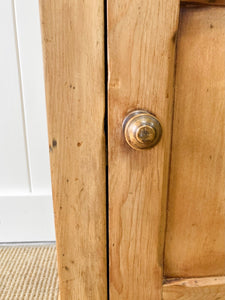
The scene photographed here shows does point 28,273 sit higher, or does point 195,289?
point 195,289

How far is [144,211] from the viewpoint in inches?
15.2

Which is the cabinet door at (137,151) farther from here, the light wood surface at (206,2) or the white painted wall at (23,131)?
the white painted wall at (23,131)

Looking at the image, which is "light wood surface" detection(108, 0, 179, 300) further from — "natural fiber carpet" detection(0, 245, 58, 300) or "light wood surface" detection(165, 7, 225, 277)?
"natural fiber carpet" detection(0, 245, 58, 300)

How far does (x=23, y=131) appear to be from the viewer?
88 cm

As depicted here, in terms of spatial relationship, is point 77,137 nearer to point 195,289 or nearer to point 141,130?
point 141,130

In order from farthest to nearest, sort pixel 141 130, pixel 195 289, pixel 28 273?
pixel 28 273
pixel 195 289
pixel 141 130

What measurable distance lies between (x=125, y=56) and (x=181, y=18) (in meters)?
0.09

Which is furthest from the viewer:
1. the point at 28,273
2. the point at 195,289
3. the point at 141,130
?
the point at 28,273

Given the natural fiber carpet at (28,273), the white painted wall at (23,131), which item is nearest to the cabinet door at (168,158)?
the natural fiber carpet at (28,273)

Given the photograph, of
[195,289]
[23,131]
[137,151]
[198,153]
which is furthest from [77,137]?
[23,131]

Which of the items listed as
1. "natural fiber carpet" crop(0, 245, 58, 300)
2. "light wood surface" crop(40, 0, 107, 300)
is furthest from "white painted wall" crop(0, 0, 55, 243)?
"light wood surface" crop(40, 0, 107, 300)

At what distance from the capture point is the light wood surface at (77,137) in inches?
12.6

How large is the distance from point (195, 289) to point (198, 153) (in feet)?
0.82

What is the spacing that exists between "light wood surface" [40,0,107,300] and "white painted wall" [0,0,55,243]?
0.54 m
